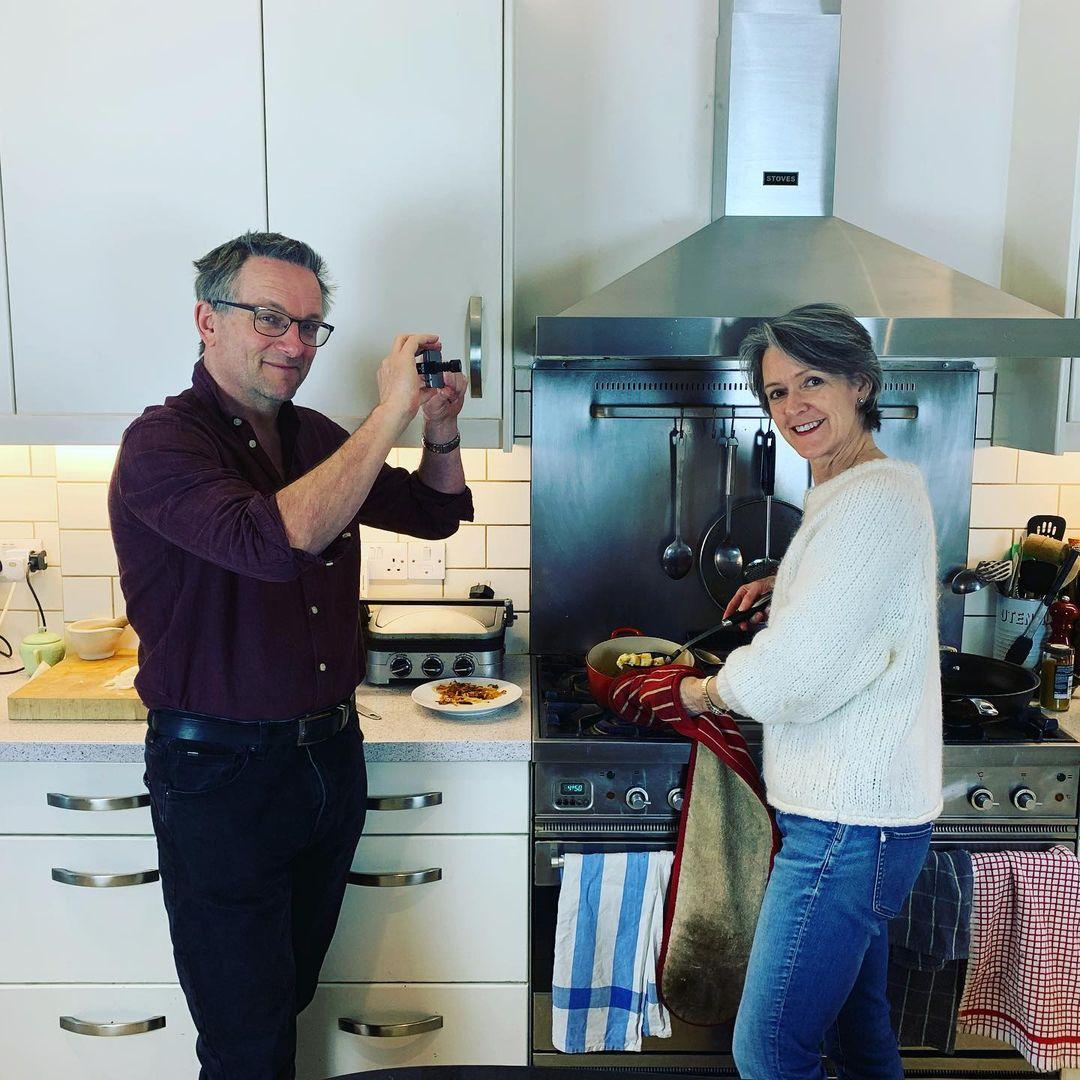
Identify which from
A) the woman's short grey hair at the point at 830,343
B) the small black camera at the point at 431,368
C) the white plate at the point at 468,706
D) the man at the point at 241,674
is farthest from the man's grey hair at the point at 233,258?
the white plate at the point at 468,706

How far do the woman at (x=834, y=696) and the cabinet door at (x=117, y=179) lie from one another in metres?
1.11

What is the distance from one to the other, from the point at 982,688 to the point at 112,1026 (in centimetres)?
192

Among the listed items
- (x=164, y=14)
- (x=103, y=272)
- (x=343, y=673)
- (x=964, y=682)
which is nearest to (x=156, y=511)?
(x=343, y=673)

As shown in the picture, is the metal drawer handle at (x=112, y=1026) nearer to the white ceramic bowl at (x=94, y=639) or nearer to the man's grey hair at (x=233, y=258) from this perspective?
the white ceramic bowl at (x=94, y=639)

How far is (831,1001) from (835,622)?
621 millimetres

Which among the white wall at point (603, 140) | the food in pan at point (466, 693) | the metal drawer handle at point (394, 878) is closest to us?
the metal drawer handle at point (394, 878)

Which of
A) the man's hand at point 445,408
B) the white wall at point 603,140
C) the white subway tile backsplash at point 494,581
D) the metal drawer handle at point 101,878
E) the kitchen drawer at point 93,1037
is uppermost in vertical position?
the white wall at point 603,140

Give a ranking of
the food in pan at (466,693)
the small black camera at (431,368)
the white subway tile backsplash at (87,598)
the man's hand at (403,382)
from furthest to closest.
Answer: the white subway tile backsplash at (87,598) < the food in pan at (466,693) < the small black camera at (431,368) < the man's hand at (403,382)

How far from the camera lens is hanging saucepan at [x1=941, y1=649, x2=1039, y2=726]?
2100 mm

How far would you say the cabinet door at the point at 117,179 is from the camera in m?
1.99

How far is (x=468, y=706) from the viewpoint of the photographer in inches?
83.4

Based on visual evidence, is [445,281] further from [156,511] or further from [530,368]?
[156,511]

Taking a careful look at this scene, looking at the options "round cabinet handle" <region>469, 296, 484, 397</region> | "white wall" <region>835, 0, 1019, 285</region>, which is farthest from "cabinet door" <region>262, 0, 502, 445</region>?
"white wall" <region>835, 0, 1019, 285</region>

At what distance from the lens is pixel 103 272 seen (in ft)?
6.72
